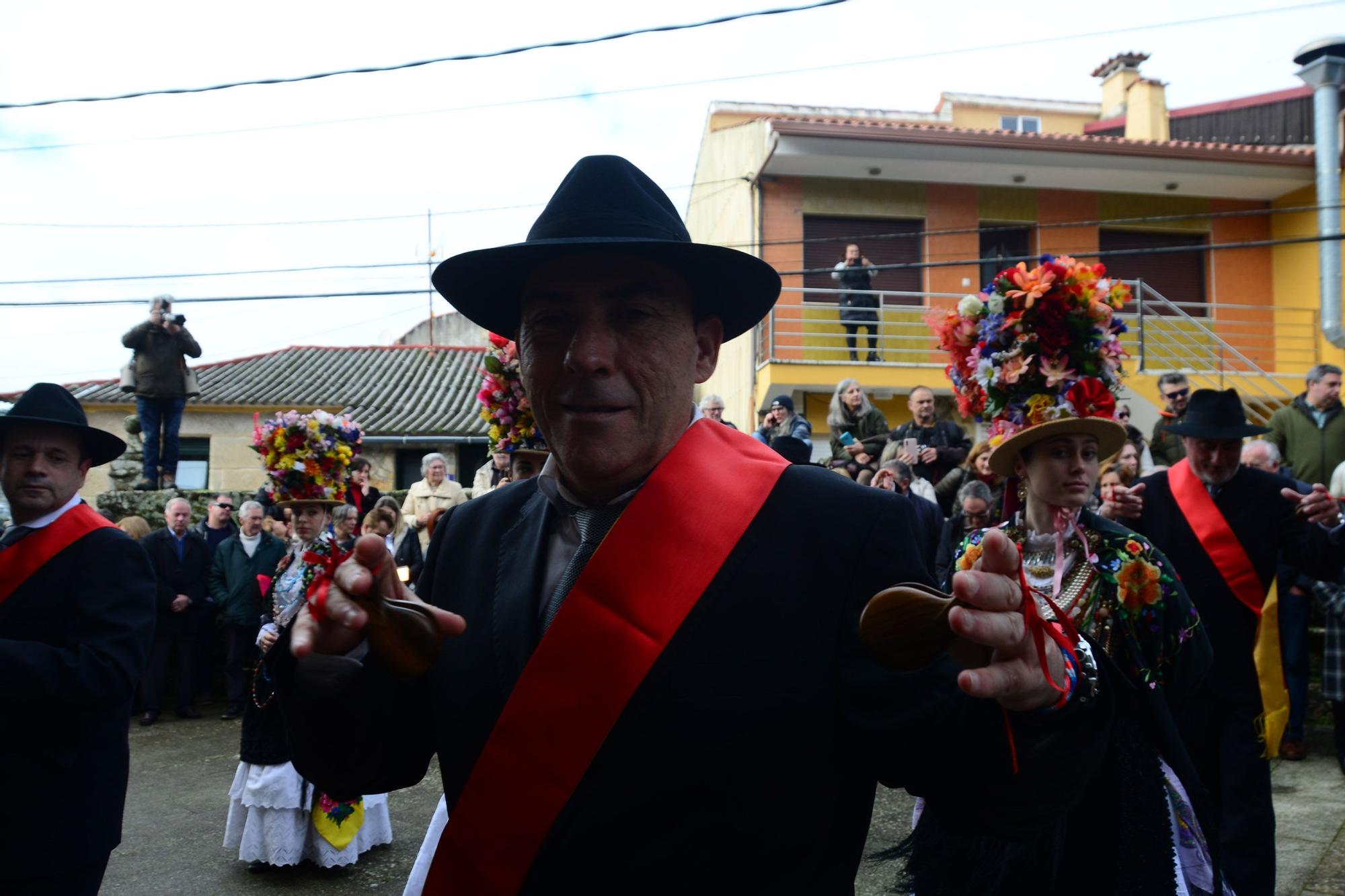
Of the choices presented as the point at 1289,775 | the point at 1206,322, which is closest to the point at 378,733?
the point at 1289,775

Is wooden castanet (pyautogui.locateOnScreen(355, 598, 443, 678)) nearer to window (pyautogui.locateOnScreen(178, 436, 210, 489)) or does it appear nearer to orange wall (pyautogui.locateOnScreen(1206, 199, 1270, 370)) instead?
orange wall (pyautogui.locateOnScreen(1206, 199, 1270, 370))

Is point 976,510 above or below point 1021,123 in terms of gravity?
below

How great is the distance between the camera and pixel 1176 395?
26.0ft

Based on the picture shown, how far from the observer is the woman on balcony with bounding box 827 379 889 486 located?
915 centimetres

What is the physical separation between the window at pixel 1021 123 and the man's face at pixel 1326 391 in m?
16.7

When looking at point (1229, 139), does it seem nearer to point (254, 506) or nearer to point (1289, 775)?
point (1289, 775)

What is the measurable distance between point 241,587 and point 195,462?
12707 millimetres

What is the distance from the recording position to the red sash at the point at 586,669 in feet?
5.30

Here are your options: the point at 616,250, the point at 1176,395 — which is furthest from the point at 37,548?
the point at 1176,395

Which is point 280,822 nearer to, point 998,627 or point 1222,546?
point 1222,546

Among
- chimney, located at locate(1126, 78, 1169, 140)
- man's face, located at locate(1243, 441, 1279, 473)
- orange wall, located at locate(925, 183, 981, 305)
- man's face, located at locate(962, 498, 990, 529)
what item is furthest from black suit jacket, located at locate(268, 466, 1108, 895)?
chimney, located at locate(1126, 78, 1169, 140)

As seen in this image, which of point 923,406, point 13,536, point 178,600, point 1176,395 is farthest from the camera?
point 178,600

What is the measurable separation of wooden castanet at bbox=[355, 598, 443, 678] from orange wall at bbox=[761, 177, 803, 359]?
15.0 m

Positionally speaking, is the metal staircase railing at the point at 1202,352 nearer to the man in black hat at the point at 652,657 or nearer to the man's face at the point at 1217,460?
the man's face at the point at 1217,460
